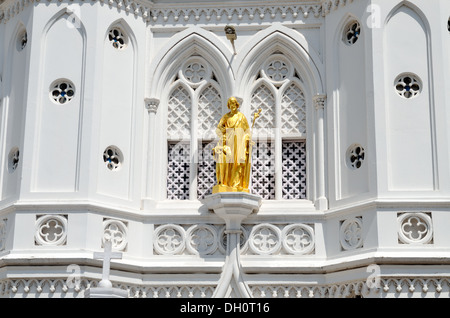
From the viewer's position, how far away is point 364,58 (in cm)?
1934

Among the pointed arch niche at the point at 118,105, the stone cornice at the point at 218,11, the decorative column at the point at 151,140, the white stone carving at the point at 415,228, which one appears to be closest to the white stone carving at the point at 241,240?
the decorative column at the point at 151,140

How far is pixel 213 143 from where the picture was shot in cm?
2059

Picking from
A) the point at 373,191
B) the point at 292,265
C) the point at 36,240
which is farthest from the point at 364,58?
the point at 36,240

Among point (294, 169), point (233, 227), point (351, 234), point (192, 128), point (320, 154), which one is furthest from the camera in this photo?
point (192, 128)

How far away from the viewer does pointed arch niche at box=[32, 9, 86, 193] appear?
19156 millimetres

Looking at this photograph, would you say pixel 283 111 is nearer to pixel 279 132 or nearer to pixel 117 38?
pixel 279 132

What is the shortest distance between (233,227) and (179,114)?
2891 millimetres

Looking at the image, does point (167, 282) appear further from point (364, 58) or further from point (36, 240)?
point (364, 58)

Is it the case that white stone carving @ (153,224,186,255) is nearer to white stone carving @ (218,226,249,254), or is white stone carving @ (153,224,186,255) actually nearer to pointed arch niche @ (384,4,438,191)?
white stone carving @ (218,226,249,254)

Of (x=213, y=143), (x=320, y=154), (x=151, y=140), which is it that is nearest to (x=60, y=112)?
(x=151, y=140)

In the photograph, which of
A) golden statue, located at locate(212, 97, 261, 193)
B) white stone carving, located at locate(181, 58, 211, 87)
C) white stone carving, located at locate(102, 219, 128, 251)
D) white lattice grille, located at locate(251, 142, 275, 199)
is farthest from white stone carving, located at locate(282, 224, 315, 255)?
white stone carving, located at locate(181, 58, 211, 87)

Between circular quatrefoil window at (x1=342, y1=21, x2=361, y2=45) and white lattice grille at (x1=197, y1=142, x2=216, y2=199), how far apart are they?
3.47 m
